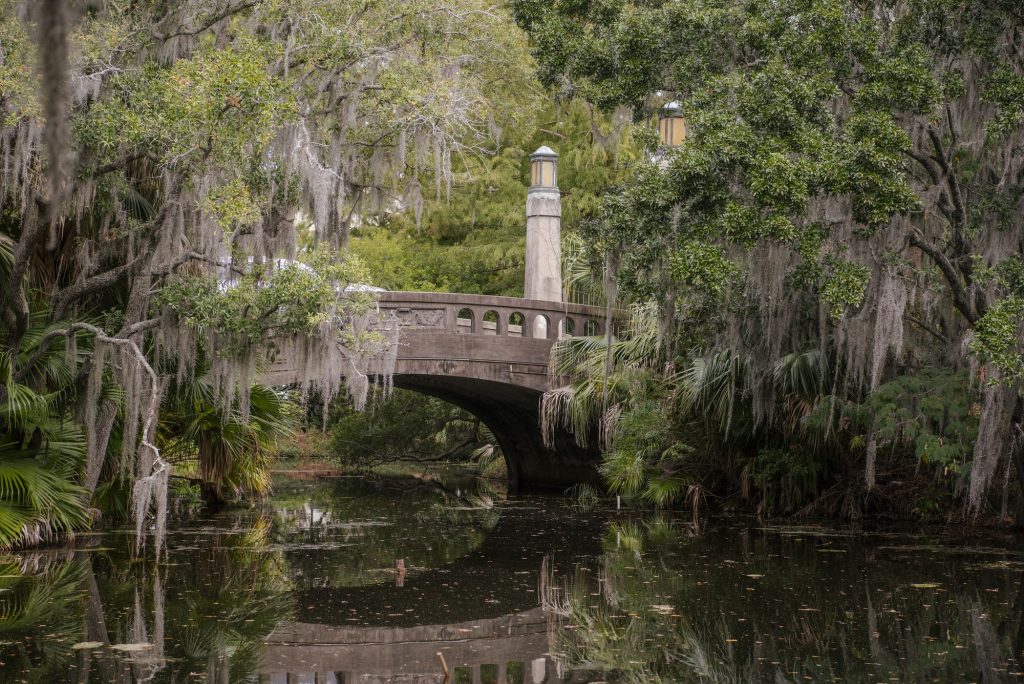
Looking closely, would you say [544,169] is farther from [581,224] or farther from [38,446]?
[38,446]

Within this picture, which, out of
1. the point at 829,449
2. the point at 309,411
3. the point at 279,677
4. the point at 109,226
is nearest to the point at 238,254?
the point at 109,226

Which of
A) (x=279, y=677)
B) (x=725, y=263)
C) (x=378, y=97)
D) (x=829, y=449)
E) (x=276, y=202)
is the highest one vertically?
(x=378, y=97)

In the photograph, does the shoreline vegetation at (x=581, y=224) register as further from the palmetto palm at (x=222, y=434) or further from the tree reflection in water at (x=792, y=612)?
the tree reflection in water at (x=792, y=612)

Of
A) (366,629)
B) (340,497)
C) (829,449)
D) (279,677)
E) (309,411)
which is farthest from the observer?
(309,411)

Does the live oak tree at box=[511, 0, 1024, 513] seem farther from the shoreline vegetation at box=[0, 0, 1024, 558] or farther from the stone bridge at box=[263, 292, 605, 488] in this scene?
the stone bridge at box=[263, 292, 605, 488]

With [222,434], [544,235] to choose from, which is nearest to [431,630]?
[222,434]

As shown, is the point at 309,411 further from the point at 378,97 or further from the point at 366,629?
the point at 366,629

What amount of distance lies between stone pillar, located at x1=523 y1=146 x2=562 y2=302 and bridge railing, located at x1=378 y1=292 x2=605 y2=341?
61 centimetres

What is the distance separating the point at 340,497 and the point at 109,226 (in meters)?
9.41

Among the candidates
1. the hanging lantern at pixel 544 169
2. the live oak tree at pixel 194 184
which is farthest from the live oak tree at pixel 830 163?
the hanging lantern at pixel 544 169

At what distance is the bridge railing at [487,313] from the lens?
19.0 metres

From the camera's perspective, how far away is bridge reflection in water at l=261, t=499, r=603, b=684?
7.25m

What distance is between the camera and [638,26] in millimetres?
12039

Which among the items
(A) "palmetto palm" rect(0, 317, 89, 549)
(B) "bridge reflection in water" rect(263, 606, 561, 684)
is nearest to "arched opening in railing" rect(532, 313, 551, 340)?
(A) "palmetto palm" rect(0, 317, 89, 549)
